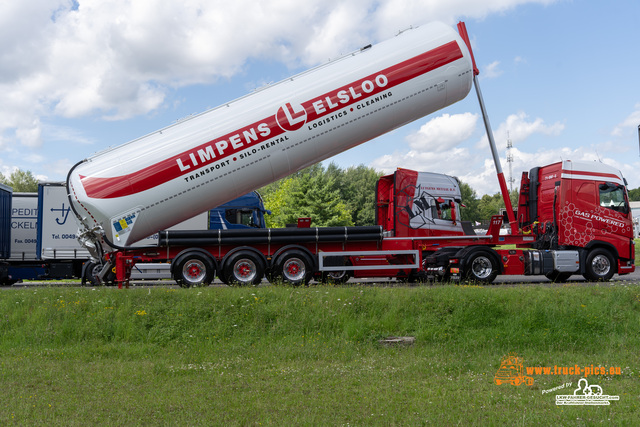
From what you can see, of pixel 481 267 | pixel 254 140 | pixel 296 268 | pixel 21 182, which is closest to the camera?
pixel 254 140

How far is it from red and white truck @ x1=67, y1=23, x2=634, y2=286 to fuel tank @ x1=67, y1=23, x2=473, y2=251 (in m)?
0.03

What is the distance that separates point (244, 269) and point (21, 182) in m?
66.0

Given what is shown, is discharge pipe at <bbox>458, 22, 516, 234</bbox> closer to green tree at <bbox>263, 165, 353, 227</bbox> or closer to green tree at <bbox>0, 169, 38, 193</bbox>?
green tree at <bbox>263, 165, 353, 227</bbox>

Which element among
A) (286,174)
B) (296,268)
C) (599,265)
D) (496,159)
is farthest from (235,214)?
(599,265)

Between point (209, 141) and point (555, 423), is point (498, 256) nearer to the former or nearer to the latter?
point (209, 141)

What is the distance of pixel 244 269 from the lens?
1388 centimetres

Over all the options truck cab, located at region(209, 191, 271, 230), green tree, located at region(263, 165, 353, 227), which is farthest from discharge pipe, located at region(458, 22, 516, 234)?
green tree, located at region(263, 165, 353, 227)

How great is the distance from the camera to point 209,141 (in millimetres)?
13117

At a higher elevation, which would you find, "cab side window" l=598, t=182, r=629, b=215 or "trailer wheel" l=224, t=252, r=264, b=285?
"cab side window" l=598, t=182, r=629, b=215

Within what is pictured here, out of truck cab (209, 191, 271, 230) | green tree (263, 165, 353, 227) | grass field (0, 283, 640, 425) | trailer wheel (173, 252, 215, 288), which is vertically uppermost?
green tree (263, 165, 353, 227)

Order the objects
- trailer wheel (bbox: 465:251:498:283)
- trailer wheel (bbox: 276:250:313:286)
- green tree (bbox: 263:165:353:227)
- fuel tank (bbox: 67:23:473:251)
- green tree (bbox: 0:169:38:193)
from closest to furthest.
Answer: fuel tank (bbox: 67:23:473:251)
trailer wheel (bbox: 276:250:313:286)
trailer wheel (bbox: 465:251:498:283)
green tree (bbox: 263:165:353:227)
green tree (bbox: 0:169:38:193)

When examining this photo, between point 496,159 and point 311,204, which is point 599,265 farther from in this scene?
point 311,204

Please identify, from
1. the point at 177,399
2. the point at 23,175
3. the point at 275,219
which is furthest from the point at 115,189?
the point at 23,175

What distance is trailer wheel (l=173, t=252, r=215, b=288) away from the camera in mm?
13688
